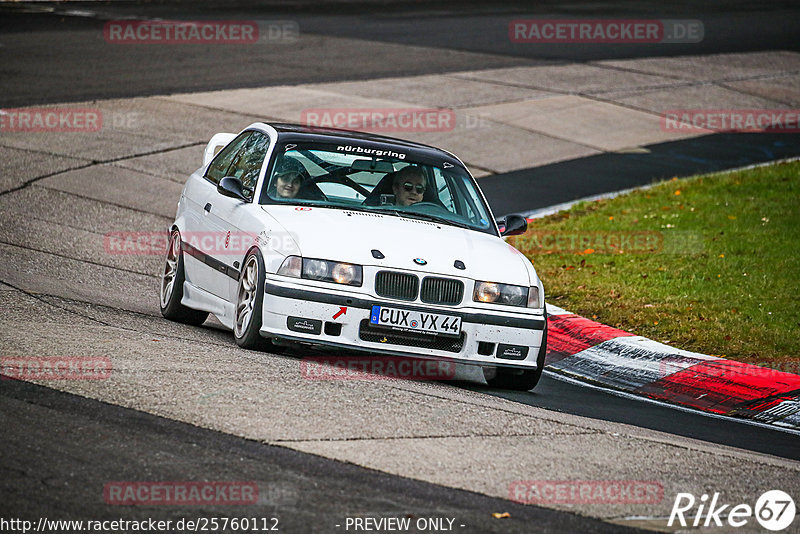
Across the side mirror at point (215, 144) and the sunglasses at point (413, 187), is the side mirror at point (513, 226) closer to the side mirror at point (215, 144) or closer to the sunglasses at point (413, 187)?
the sunglasses at point (413, 187)

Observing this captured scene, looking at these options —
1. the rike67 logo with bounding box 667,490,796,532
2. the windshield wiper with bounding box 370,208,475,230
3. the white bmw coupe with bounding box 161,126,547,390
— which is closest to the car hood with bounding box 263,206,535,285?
the white bmw coupe with bounding box 161,126,547,390

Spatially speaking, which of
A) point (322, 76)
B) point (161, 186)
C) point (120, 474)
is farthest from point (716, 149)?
point (120, 474)

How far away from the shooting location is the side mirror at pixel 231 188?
8.71 meters

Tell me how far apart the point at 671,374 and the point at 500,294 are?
1733 mm

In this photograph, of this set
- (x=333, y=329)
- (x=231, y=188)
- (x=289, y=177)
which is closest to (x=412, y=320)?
(x=333, y=329)

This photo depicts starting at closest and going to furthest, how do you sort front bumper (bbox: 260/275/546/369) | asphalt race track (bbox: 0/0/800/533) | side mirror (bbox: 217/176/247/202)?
asphalt race track (bbox: 0/0/800/533) < front bumper (bbox: 260/275/546/369) < side mirror (bbox: 217/176/247/202)

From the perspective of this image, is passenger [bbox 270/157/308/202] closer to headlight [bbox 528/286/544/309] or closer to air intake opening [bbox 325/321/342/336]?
air intake opening [bbox 325/321/342/336]

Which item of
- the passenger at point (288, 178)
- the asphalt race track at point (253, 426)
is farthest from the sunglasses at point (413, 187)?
the asphalt race track at point (253, 426)

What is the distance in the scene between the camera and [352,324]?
7.64 m

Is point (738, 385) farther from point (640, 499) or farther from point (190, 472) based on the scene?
point (190, 472)

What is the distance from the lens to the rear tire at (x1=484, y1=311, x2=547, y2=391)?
8180 millimetres

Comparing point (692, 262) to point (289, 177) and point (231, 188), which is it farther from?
point (231, 188)

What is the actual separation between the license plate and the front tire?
0.74m

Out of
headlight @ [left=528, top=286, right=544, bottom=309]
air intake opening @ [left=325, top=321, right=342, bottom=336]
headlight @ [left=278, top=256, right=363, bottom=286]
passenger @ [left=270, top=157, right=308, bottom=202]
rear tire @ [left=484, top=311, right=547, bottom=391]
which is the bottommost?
rear tire @ [left=484, top=311, right=547, bottom=391]
